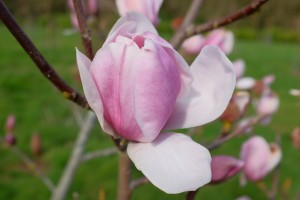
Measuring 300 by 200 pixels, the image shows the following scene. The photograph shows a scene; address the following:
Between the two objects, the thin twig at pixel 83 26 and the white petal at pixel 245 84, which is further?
the white petal at pixel 245 84

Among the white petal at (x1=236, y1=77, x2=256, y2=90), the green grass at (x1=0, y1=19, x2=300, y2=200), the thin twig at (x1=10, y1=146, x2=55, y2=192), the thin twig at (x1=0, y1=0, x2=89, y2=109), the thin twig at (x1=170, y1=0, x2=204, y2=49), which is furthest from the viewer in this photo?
the green grass at (x1=0, y1=19, x2=300, y2=200)

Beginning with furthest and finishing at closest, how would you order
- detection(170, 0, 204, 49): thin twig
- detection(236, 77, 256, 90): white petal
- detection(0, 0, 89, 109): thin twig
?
detection(236, 77, 256, 90): white petal < detection(170, 0, 204, 49): thin twig < detection(0, 0, 89, 109): thin twig

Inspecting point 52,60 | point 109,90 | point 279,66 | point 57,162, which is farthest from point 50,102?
point 279,66

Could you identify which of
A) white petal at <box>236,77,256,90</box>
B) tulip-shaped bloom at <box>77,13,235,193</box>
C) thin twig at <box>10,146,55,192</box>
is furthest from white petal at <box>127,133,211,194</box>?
thin twig at <box>10,146,55,192</box>

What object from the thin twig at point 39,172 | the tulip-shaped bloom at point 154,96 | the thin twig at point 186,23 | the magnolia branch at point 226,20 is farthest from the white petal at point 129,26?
the thin twig at point 39,172

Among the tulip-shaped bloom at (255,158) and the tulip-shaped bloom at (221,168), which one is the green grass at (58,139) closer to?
the tulip-shaped bloom at (255,158)

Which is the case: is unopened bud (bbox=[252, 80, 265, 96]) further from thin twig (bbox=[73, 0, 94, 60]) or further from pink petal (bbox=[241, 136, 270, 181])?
thin twig (bbox=[73, 0, 94, 60])
